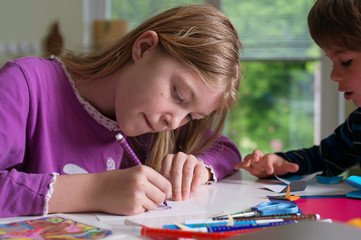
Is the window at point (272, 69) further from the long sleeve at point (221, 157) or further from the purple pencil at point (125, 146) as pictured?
the purple pencil at point (125, 146)

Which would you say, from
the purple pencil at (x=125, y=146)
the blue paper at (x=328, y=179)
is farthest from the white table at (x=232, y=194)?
the purple pencil at (x=125, y=146)

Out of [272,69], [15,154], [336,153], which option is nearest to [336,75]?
[336,153]

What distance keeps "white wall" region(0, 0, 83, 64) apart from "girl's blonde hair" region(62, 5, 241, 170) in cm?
197

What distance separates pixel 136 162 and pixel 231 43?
338 millimetres

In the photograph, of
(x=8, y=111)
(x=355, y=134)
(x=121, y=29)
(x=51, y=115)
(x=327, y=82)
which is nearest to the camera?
(x=8, y=111)

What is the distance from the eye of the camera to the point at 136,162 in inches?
36.8

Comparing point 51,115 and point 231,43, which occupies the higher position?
point 231,43

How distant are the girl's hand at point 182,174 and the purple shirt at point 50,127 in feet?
0.40

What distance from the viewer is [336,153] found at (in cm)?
127

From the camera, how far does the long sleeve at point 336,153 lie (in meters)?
1.24

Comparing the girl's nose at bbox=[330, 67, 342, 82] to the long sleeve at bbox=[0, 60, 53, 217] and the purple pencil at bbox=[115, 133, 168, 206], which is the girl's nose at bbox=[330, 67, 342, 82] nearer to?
the purple pencil at bbox=[115, 133, 168, 206]

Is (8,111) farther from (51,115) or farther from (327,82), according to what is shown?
(327,82)

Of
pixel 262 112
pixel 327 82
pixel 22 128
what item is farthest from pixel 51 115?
pixel 262 112

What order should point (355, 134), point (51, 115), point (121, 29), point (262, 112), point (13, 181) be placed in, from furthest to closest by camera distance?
point (262, 112) < point (121, 29) < point (355, 134) < point (51, 115) < point (13, 181)
